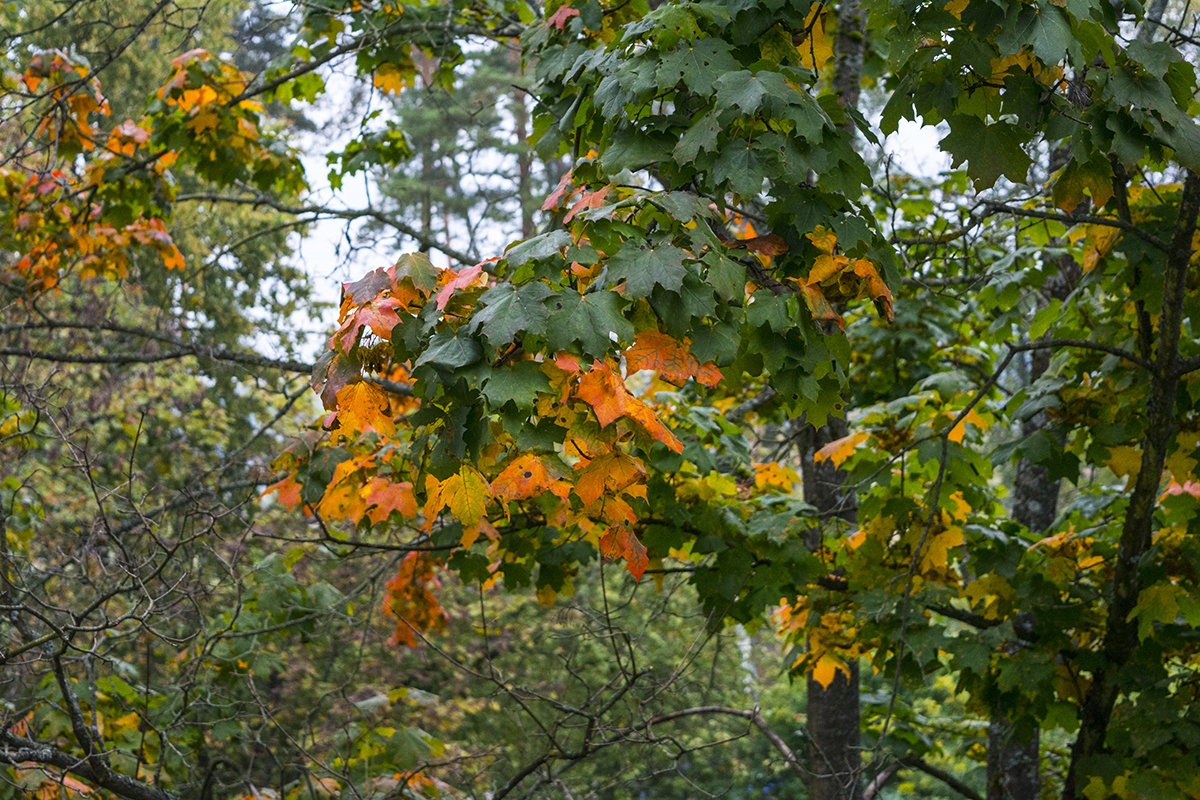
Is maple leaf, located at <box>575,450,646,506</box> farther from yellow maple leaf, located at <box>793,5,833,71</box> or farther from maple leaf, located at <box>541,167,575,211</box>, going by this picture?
yellow maple leaf, located at <box>793,5,833,71</box>

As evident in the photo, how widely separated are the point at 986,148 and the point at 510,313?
3.55ft

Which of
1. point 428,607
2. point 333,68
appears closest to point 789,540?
point 428,607

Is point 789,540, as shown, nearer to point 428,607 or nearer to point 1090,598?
point 1090,598

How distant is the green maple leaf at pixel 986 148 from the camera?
78.9 inches

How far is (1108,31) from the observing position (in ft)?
6.71

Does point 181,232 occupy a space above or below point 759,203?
above

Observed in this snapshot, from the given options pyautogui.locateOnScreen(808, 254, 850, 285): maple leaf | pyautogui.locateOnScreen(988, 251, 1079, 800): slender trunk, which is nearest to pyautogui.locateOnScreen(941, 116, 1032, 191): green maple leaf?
pyautogui.locateOnScreen(808, 254, 850, 285): maple leaf

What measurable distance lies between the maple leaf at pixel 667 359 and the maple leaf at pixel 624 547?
337 mm

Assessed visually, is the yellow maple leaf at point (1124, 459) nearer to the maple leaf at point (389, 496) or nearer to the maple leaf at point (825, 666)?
the maple leaf at point (825, 666)

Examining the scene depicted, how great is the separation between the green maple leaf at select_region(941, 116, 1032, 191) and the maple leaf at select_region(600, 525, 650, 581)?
102 centimetres

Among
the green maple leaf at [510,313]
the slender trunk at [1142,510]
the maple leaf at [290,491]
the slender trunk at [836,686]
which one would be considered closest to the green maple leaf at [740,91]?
the green maple leaf at [510,313]

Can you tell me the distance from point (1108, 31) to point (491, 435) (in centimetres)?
155

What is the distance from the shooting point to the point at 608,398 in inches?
Result: 67.6

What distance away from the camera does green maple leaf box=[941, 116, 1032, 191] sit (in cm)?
200
